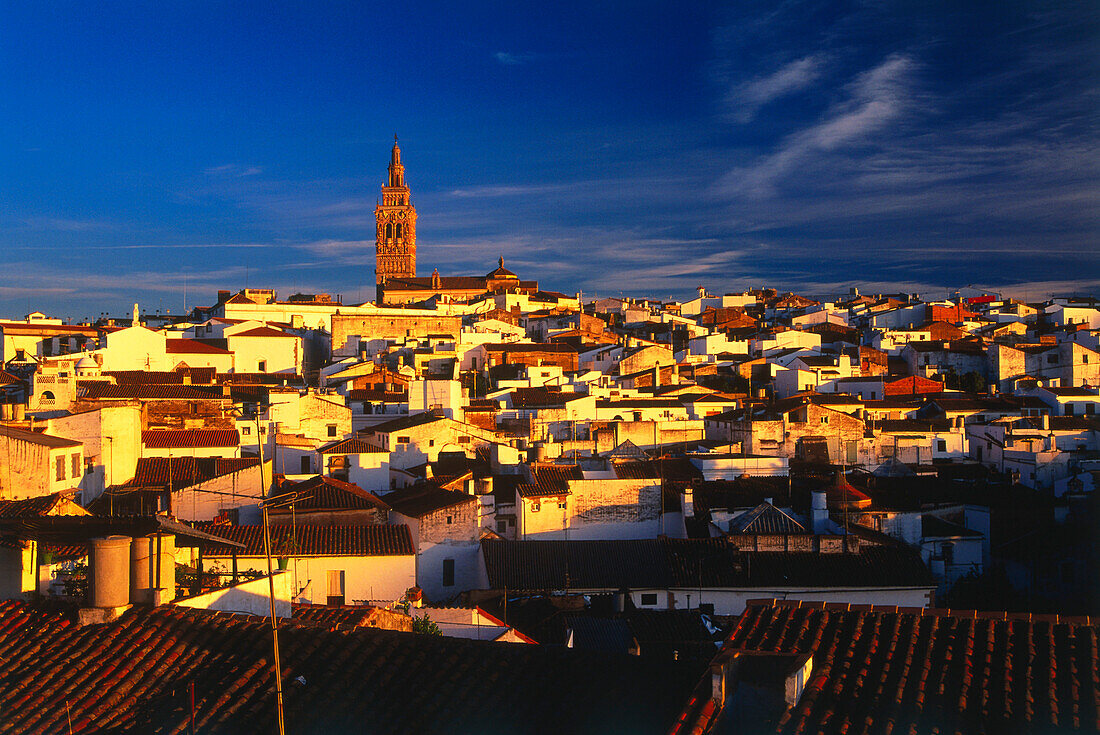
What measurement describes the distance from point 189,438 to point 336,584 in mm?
9314

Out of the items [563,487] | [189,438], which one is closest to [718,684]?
[563,487]

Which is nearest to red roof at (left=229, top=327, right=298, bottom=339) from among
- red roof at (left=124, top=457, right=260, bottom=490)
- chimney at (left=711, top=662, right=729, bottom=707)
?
red roof at (left=124, top=457, right=260, bottom=490)

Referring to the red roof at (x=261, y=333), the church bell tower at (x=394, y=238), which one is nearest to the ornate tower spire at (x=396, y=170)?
the church bell tower at (x=394, y=238)

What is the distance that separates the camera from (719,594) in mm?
16344

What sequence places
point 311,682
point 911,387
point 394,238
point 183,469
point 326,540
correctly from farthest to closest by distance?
point 394,238, point 911,387, point 183,469, point 326,540, point 311,682

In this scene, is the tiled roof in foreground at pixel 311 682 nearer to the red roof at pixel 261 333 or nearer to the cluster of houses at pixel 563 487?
the cluster of houses at pixel 563 487

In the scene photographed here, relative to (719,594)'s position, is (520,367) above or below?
above

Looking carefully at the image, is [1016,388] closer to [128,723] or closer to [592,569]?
[592,569]

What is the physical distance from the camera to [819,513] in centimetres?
1884

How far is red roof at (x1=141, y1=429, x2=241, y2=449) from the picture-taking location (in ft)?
73.8

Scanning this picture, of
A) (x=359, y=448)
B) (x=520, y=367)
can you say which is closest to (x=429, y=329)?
(x=520, y=367)

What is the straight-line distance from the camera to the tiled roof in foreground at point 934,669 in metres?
4.89

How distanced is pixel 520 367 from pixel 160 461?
2025 cm

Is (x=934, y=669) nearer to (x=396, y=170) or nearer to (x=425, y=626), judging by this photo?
(x=425, y=626)
